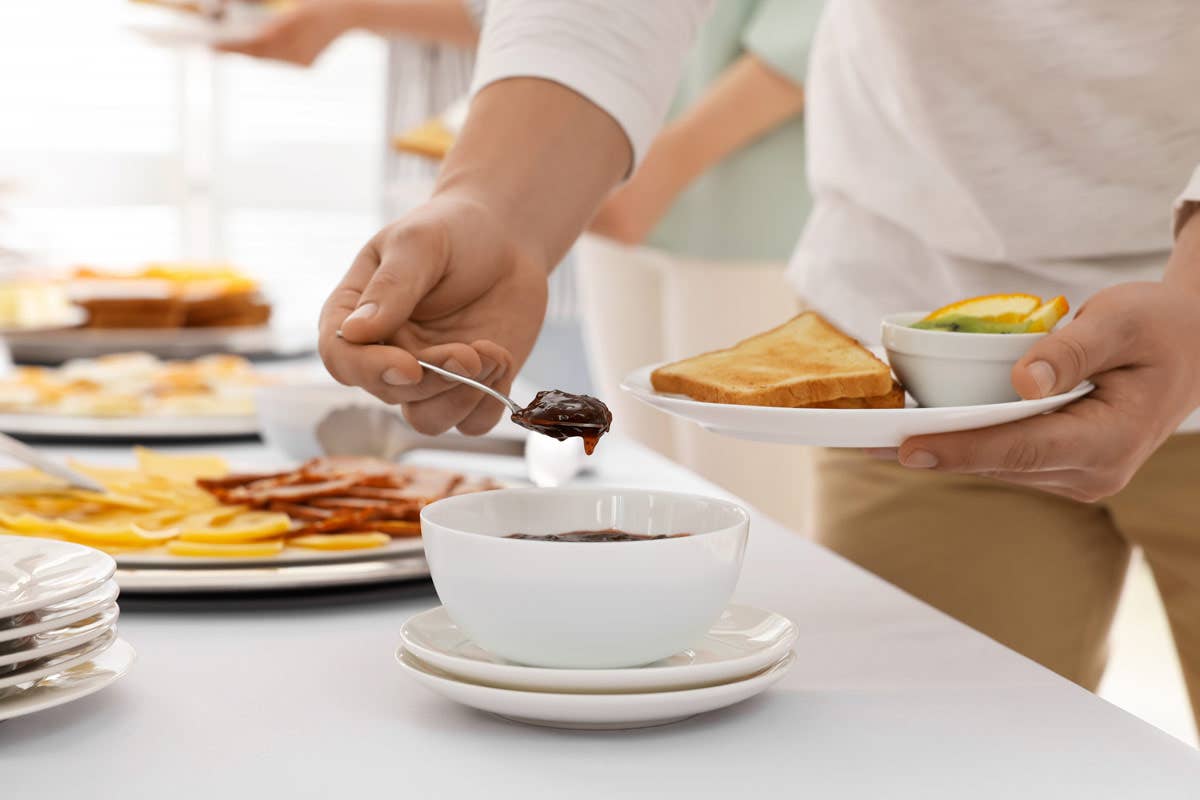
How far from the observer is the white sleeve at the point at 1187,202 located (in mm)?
923

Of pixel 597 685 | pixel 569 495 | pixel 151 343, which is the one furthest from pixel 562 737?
pixel 151 343

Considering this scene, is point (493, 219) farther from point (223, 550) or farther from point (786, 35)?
point (786, 35)

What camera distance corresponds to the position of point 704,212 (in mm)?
2494

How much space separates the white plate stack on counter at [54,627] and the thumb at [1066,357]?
50cm

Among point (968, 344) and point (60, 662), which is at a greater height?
point (968, 344)

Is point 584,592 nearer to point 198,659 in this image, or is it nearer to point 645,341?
point 198,659

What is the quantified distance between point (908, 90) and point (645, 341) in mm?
1448

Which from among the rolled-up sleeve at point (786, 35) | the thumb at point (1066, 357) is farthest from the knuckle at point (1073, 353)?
the rolled-up sleeve at point (786, 35)

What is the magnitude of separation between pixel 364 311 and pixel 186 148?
5.97 meters

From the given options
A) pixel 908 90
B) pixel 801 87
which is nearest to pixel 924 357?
pixel 908 90

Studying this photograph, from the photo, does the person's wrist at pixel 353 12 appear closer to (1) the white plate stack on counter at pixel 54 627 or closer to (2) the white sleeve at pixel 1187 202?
(2) the white sleeve at pixel 1187 202

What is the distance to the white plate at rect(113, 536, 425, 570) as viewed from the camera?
2.80ft

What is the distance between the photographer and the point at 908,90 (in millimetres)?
1274

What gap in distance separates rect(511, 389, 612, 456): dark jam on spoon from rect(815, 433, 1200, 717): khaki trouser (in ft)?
1.90
